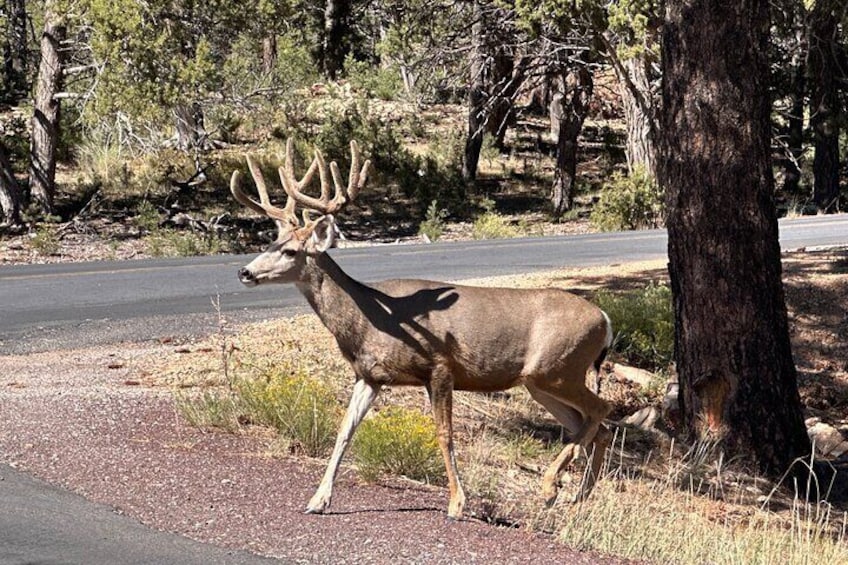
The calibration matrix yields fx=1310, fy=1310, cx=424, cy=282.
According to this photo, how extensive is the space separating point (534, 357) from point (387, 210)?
23.5m

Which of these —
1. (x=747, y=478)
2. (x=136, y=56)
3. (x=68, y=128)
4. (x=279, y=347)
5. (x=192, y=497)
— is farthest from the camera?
(x=68, y=128)

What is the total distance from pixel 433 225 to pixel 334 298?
20.6m

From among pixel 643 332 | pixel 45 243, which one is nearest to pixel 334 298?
pixel 643 332

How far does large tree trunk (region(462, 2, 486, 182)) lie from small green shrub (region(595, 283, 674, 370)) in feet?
55.0

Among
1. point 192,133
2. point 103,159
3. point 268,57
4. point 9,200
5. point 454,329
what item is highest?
point 268,57

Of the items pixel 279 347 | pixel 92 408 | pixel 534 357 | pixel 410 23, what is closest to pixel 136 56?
pixel 410 23

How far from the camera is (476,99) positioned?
3441 cm

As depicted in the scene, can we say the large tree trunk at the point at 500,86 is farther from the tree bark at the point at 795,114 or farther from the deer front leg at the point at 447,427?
the deer front leg at the point at 447,427

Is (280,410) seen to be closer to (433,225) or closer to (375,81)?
(433,225)

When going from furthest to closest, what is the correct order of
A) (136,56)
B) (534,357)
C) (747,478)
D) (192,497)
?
1. (136,56)
2. (747,478)
3. (534,357)
4. (192,497)

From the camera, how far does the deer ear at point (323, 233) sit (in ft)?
25.5

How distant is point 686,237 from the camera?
Answer: 1084 centimetres

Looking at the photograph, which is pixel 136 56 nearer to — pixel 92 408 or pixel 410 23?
pixel 410 23

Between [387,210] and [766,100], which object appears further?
[387,210]
